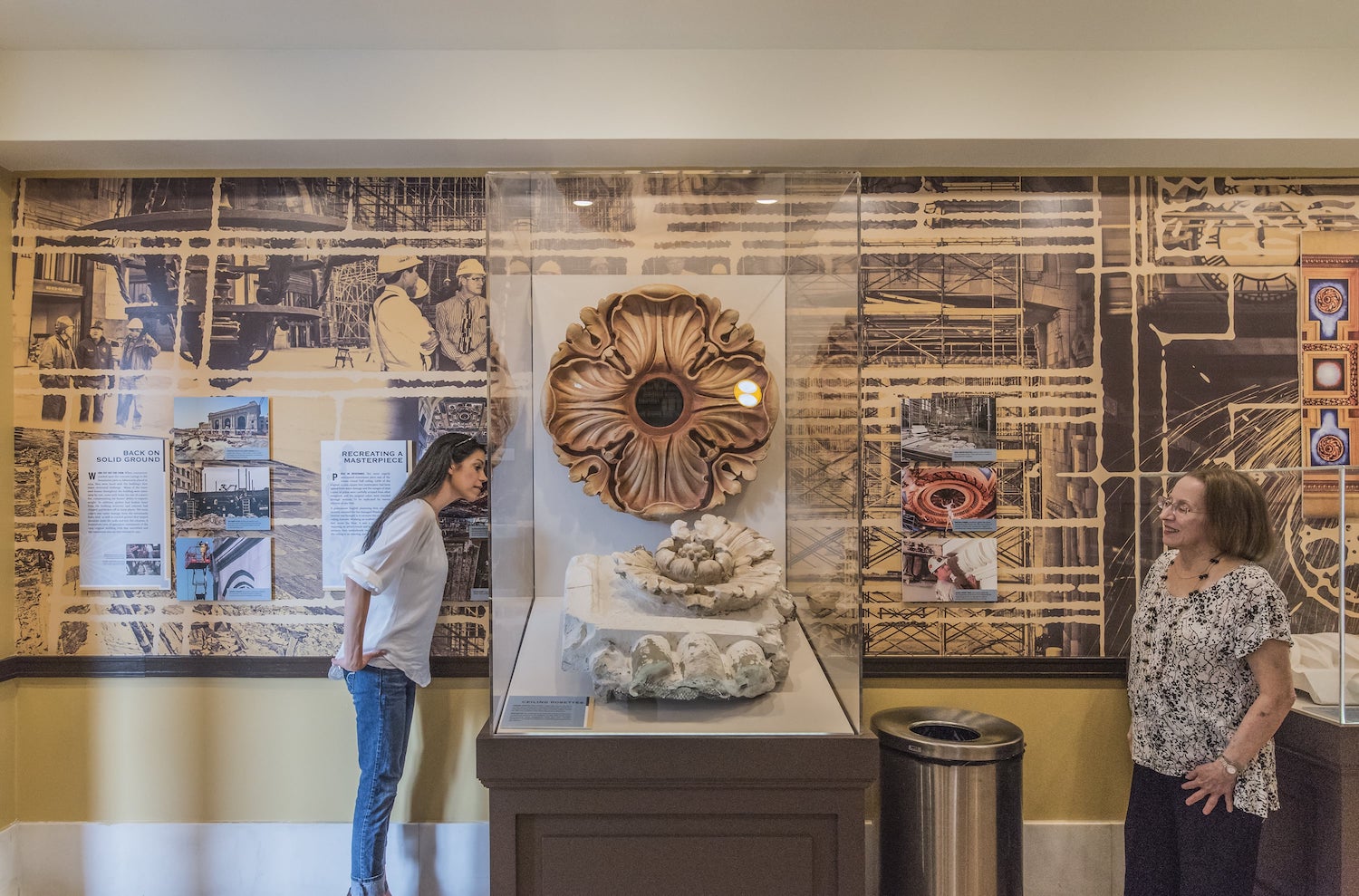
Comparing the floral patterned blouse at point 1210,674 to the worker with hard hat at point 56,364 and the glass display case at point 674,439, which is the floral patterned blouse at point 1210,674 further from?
the worker with hard hat at point 56,364

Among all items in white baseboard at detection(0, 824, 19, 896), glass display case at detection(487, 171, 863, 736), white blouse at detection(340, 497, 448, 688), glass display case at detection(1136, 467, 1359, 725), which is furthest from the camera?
white baseboard at detection(0, 824, 19, 896)

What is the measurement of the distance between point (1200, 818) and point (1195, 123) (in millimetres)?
2130

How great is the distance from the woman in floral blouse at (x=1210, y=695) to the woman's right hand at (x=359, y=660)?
2.26 meters

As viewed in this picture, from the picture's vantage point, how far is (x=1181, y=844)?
217cm

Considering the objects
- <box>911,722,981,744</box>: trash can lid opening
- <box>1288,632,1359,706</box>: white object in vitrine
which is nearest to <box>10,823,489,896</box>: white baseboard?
<box>911,722,981,744</box>: trash can lid opening

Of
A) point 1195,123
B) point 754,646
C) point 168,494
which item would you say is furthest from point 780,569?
point 168,494

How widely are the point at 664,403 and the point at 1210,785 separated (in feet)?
5.64

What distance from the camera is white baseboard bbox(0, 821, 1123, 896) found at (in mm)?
2885

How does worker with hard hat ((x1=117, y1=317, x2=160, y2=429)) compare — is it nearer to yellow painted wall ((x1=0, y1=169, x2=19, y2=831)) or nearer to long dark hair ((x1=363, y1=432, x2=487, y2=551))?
yellow painted wall ((x1=0, y1=169, x2=19, y2=831))

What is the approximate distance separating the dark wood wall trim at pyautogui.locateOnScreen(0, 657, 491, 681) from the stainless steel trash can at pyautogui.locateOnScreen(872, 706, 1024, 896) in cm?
147

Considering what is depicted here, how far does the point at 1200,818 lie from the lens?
2129mm

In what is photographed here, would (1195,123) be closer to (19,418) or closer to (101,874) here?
(19,418)

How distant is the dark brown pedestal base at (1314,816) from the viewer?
A: 2250 mm

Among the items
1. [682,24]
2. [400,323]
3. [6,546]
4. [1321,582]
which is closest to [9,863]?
[6,546]
